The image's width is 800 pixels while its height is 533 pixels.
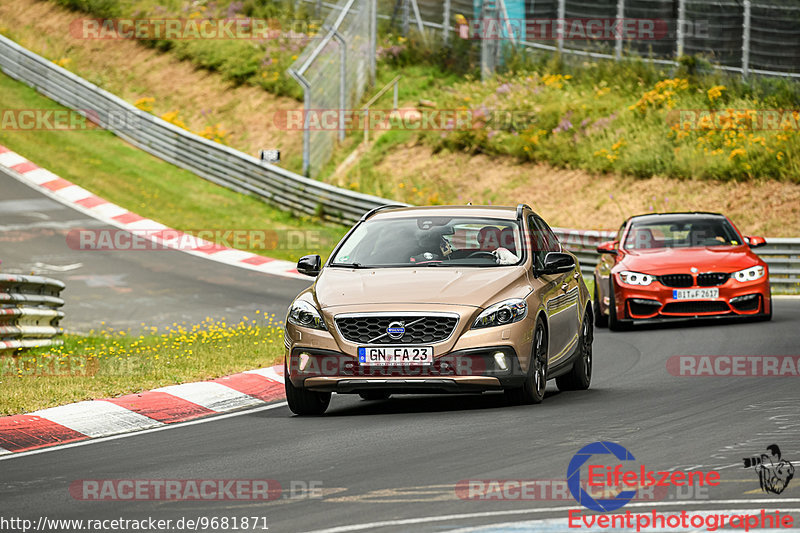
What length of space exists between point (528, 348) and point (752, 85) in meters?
22.7

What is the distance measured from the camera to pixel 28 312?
49.4 feet

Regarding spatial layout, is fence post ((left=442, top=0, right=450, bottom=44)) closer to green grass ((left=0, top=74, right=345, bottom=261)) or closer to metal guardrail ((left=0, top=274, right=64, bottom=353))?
green grass ((left=0, top=74, right=345, bottom=261))

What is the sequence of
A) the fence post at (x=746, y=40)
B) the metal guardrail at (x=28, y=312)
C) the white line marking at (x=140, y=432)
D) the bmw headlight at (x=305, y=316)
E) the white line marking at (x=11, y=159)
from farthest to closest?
the white line marking at (x=11, y=159) → the fence post at (x=746, y=40) → the metal guardrail at (x=28, y=312) → the bmw headlight at (x=305, y=316) → the white line marking at (x=140, y=432)

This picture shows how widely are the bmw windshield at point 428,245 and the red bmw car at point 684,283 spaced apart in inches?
220

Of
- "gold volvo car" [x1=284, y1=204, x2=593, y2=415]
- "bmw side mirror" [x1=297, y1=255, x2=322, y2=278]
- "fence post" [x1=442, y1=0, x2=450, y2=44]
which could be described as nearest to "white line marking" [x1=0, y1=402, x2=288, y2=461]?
"gold volvo car" [x1=284, y1=204, x2=593, y2=415]

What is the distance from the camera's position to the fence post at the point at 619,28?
3312 centimetres

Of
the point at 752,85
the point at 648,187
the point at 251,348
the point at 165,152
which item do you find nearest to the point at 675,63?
the point at 752,85

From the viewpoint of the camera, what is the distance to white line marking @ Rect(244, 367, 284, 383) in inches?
491

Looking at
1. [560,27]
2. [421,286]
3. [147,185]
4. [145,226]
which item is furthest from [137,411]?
[560,27]

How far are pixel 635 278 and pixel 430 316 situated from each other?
7412 mm

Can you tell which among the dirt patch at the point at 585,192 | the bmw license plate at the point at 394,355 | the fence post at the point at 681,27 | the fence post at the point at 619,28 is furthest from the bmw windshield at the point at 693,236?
the fence post at the point at 619,28

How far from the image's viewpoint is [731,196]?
28.4 m

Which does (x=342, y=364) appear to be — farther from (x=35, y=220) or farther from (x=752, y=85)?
(x=752, y=85)

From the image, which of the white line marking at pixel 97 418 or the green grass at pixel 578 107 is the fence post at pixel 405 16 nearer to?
the green grass at pixel 578 107
